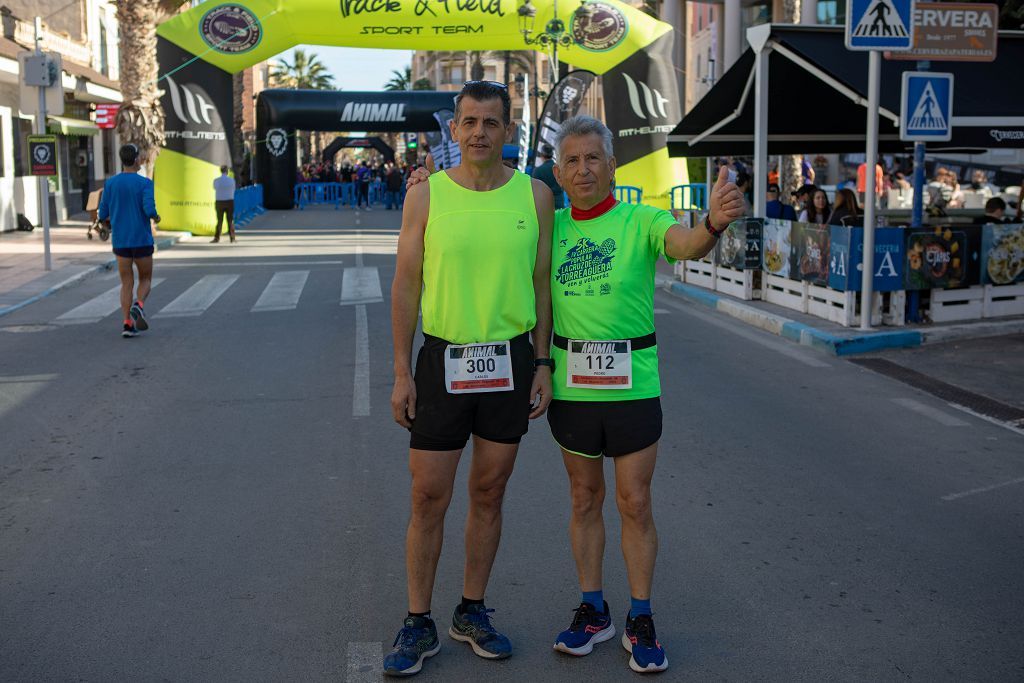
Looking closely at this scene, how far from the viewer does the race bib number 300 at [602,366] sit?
159 inches

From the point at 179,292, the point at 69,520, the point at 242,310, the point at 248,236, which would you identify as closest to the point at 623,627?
the point at 69,520

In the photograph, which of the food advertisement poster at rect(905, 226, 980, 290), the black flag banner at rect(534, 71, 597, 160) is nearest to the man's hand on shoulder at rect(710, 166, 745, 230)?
the food advertisement poster at rect(905, 226, 980, 290)

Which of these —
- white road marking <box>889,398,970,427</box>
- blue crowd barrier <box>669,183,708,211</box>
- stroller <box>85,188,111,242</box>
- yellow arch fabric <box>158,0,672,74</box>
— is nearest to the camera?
white road marking <box>889,398,970,427</box>

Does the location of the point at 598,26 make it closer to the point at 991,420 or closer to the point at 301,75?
the point at 991,420

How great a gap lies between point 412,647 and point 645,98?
2224 cm

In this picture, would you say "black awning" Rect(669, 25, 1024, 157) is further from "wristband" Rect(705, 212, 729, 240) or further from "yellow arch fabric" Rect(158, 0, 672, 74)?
"wristband" Rect(705, 212, 729, 240)

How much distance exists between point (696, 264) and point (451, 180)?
1340cm

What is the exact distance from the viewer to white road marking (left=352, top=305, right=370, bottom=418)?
8.50m

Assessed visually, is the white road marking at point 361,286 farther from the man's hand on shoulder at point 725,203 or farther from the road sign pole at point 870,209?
the man's hand on shoulder at point 725,203

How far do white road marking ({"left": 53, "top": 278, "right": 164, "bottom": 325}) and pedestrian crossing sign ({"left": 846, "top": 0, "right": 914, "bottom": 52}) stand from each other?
853 cm

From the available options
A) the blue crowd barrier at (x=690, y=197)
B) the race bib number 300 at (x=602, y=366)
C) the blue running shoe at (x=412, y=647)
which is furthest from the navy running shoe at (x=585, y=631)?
the blue crowd barrier at (x=690, y=197)

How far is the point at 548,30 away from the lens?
79.6 feet

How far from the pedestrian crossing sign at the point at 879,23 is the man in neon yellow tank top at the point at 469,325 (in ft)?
26.7

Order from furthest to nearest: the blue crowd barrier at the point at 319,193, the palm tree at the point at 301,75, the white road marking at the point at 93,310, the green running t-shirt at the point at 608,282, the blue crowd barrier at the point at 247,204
A: the palm tree at the point at 301,75 < the blue crowd barrier at the point at 319,193 < the blue crowd barrier at the point at 247,204 < the white road marking at the point at 93,310 < the green running t-shirt at the point at 608,282
